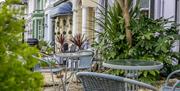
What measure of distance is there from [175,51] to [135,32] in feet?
4.93

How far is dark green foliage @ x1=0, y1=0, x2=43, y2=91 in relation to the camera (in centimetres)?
227

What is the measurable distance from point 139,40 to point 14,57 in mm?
5357

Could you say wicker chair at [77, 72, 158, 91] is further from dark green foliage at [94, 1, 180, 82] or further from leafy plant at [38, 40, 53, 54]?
leafy plant at [38, 40, 53, 54]

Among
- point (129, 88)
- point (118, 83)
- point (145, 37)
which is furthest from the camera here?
point (145, 37)

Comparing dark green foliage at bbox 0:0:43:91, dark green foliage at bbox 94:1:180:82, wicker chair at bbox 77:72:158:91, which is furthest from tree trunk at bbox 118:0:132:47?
dark green foliage at bbox 0:0:43:91

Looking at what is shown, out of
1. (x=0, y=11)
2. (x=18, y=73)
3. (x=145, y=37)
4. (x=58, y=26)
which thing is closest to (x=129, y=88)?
(x=18, y=73)

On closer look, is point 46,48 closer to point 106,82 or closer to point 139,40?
point 139,40

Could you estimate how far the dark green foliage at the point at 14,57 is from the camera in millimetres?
2271

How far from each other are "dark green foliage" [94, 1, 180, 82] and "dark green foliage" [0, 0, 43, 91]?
16.5ft

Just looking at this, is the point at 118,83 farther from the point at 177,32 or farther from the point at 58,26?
the point at 58,26

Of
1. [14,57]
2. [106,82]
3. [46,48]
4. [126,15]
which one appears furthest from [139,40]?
[46,48]

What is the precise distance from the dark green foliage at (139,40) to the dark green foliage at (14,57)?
16.5 feet

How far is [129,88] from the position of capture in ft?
10.1

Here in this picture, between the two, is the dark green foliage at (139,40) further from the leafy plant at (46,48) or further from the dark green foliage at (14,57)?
the dark green foliage at (14,57)
